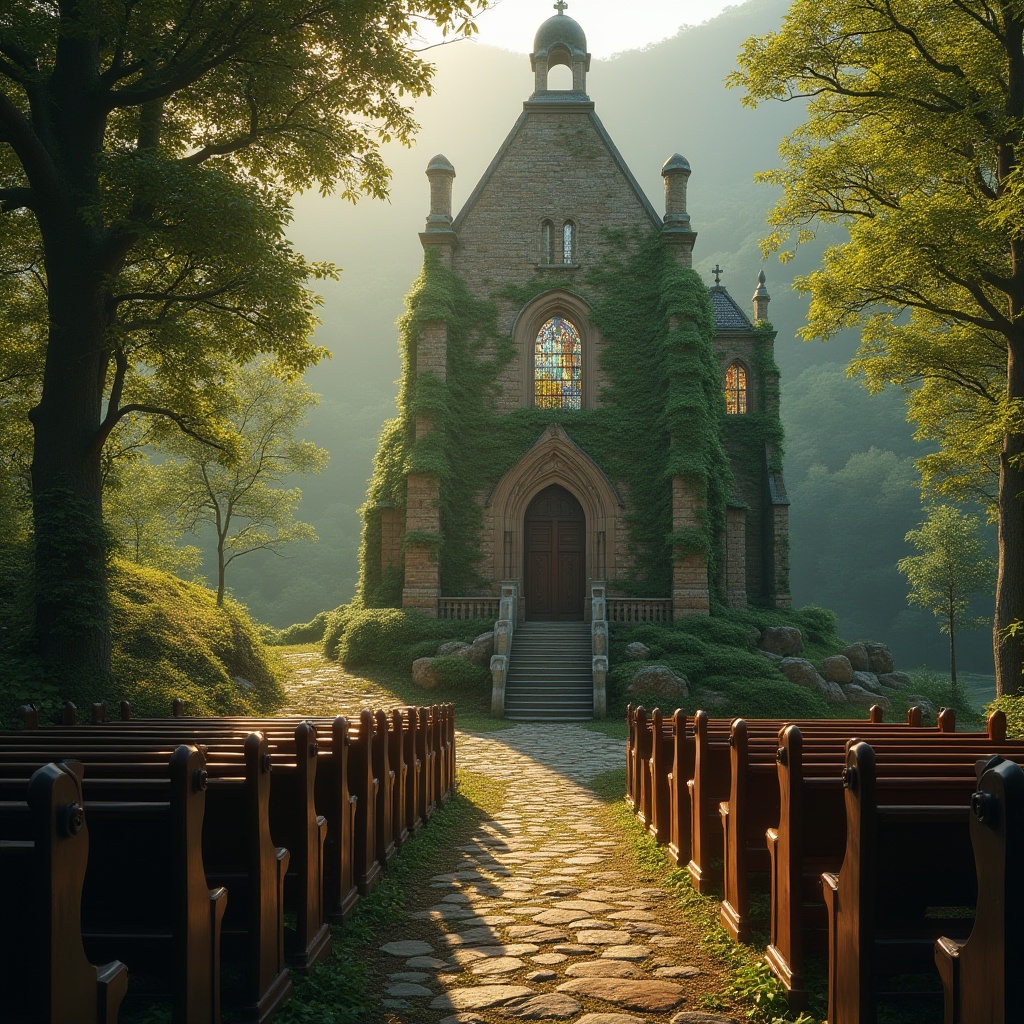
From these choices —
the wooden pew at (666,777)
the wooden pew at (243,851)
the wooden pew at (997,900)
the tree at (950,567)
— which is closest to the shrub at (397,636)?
the wooden pew at (666,777)

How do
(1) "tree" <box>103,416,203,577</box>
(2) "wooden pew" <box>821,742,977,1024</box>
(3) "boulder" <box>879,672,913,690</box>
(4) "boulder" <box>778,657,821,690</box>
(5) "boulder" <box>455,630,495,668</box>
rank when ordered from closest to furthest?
(2) "wooden pew" <box>821,742,977,1024</box>, (5) "boulder" <box>455,630,495,668</box>, (4) "boulder" <box>778,657,821,690</box>, (3) "boulder" <box>879,672,913,690</box>, (1) "tree" <box>103,416,203,577</box>

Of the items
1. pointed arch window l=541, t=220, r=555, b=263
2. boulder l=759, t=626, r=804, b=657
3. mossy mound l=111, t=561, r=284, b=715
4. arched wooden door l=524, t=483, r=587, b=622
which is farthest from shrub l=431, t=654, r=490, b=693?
pointed arch window l=541, t=220, r=555, b=263

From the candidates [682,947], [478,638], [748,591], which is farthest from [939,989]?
[748,591]

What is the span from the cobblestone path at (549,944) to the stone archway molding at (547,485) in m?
15.8

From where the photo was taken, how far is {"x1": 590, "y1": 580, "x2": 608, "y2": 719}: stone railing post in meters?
18.8

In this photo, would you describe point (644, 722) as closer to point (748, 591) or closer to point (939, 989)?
point (939, 989)

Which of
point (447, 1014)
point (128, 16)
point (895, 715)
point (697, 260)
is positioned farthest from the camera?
point (697, 260)

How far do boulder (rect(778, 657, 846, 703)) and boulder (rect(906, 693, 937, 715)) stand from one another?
1.65 m

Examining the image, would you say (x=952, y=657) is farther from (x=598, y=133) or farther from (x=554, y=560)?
(x=598, y=133)

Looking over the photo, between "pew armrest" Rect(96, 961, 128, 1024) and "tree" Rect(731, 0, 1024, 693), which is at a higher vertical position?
"tree" Rect(731, 0, 1024, 693)

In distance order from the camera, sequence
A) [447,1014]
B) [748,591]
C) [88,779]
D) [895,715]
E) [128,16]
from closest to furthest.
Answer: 1. [88,779]
2. [447,1014]
3. [128,16]
4. [895,715]
5. [748,591]

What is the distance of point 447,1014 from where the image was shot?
407 cm

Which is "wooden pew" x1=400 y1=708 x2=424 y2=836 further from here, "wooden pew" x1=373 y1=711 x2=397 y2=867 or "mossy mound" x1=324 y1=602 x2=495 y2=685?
"mossy mound" x1=324 y1=602 x2=495 y2=685

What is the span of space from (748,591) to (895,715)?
415 inches
